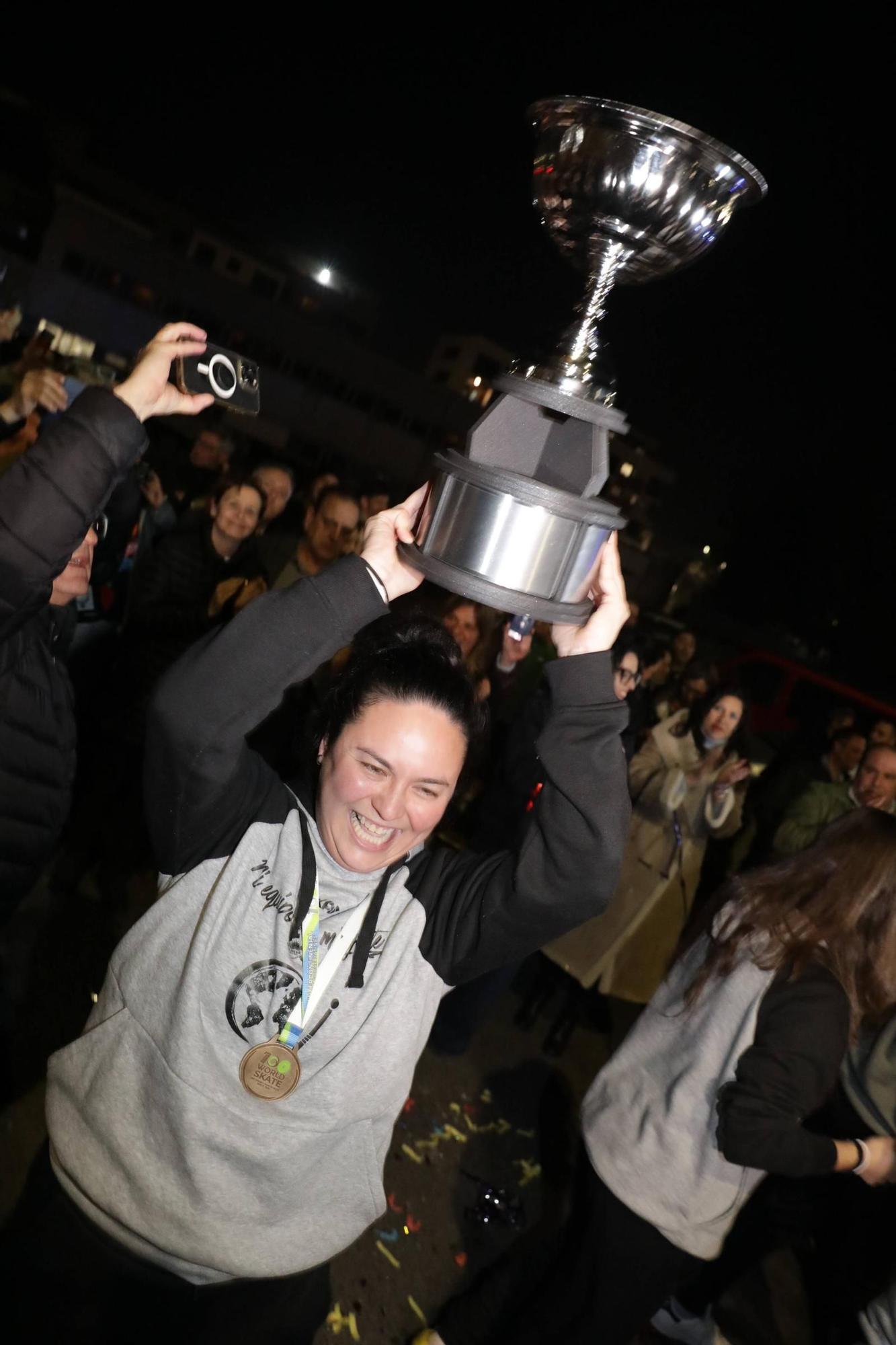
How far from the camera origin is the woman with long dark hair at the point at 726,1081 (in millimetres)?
2312

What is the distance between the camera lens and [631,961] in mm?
5250

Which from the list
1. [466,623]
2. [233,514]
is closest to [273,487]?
[233,514]

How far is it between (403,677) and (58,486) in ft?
2.55

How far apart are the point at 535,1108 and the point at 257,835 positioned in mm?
3464

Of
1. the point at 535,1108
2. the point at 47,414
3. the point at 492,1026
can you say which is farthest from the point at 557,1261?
the point at 47,414

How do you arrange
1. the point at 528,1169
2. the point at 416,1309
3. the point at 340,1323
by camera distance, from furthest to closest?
the point at 528,1169 → the point at 416,1309 → the point at 340,1323

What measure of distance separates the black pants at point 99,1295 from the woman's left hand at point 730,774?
13.1 feet

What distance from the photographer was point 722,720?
5.42 m

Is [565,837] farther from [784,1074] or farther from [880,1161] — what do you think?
[880,1161]

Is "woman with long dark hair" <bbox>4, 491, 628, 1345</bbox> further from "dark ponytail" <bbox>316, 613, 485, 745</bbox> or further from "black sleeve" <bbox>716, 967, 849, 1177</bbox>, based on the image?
"black sleeve" <bbox>716, 967, 849, 1177</bbox>

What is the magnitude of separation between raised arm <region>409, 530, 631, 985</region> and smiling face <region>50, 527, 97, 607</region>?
→ 4.97ft

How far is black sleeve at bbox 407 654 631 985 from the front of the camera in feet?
6.15

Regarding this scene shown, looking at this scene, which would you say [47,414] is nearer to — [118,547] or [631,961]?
[118,547]

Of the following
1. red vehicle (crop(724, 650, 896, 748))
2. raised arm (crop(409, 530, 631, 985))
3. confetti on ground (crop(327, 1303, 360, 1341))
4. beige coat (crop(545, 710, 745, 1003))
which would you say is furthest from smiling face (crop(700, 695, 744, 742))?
red vehicle (crop(724, 650, 896, 748))
